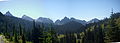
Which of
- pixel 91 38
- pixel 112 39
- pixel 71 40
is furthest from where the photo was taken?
pixel 71 40

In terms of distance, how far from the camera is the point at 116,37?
43.4 metres

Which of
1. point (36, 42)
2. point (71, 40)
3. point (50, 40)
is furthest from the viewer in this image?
point (71, 40)

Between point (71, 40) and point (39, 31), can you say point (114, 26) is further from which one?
point (71, 40)

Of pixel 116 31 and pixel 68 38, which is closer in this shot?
pixel 116 31

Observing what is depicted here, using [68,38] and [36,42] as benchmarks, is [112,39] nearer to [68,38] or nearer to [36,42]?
[36,42]

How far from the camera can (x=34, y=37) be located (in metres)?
82.4

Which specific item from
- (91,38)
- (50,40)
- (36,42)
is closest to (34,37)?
(36,42)

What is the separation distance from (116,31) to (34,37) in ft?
152

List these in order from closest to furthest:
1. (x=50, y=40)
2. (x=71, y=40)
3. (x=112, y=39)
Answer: (x=112, y=39)
(x=50, y=40)
(x=71, y=40)

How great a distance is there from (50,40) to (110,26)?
57.7 feet

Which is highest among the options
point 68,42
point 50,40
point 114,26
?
point 114,26

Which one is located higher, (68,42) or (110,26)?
(110,26)

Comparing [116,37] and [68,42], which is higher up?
[116,37]

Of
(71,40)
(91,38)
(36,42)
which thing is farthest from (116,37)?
(71,40)
